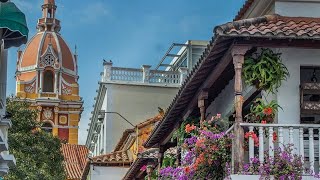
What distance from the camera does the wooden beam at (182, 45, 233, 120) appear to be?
16547 mm

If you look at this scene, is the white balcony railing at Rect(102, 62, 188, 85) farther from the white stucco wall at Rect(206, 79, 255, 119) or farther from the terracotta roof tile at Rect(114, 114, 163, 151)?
the white stucco wall at Rect(206, 79, 255, 119)

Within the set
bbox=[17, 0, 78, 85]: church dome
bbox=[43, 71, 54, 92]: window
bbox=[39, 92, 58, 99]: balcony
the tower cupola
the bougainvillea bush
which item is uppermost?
the tower cupola

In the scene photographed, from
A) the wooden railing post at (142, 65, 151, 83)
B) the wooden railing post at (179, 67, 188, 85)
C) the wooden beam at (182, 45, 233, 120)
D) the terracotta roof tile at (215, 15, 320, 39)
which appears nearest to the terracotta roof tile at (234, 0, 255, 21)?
the wooden beam at (182, 45, 233, 120)

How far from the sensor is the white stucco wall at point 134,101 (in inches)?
1720

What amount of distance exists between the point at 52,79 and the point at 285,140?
77.7 meters

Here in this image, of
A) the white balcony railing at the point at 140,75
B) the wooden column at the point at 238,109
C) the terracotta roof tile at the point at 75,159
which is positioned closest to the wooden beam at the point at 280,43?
the wooden column at the point at 238,109

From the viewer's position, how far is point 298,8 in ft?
61.3

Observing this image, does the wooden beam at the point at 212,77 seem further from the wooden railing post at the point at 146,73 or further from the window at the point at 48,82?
the window at the point at 48,82

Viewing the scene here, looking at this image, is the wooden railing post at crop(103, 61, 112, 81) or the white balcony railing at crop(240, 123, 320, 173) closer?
the white balcony railing at crop(240, 123, 320, 173)

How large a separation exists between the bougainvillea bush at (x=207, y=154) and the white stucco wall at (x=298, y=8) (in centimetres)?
277

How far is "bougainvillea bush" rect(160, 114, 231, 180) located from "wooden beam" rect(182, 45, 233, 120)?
0.95m

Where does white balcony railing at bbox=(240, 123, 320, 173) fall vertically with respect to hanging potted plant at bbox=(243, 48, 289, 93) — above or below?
below

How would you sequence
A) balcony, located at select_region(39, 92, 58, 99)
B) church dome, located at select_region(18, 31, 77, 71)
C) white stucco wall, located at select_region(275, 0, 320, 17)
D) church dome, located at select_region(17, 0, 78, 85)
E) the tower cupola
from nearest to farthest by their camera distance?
white stucco wall, located at select_region(275, 0, 320, 17)
balcony, located at select_region(39, 92, 58, 99)
church dome, located at select_region(17, 0, 78, 85)
church dome, located at select_region(18, 31, 77, 71)
the tower cupola

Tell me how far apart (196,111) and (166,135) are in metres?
3.84
